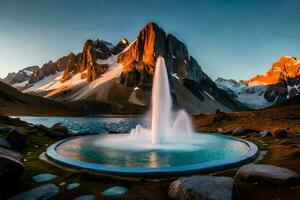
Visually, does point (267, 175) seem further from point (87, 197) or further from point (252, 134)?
point (252, 134)

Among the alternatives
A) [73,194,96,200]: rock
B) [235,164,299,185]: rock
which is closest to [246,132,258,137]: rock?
[235,164,299,185]: rock

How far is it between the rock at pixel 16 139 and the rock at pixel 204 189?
19556mm

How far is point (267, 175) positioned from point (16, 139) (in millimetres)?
23728

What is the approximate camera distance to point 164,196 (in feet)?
51.2

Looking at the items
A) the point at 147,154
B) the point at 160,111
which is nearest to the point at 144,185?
the point at 147,154

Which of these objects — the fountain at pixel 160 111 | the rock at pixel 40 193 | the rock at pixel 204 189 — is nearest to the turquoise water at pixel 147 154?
the fountain at pixel 160 111

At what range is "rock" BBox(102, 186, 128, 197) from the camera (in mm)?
15952

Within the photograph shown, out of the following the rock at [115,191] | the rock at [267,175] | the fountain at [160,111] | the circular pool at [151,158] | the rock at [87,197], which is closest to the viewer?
the rock at [87,197]

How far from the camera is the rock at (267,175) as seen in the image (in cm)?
1627

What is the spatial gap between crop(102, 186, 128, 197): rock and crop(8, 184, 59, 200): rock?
8.98ft

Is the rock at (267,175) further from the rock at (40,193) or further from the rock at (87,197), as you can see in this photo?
the rock at (40,193)

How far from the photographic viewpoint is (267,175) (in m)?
16.6

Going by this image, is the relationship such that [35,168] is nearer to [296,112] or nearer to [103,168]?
[103,168]

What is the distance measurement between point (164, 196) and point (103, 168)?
581 centimetres
